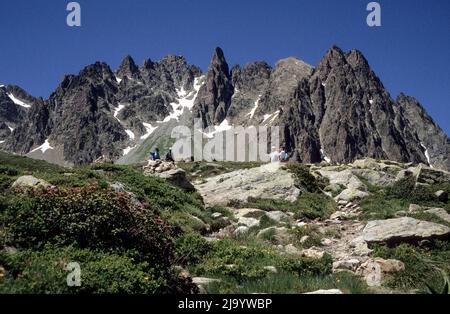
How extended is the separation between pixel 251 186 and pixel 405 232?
1240 cm

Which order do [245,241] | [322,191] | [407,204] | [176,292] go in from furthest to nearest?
[322,191]
[407,204]
[245,241]
[176,292]

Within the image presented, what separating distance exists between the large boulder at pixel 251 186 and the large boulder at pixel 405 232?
29.8 ft

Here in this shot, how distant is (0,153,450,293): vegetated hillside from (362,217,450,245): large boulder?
33mm

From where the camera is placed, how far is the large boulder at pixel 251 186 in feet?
85.1

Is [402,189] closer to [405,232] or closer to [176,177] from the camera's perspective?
[405,232]

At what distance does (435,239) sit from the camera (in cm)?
1558

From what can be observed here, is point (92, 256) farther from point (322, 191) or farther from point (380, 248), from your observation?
point (322, 191)

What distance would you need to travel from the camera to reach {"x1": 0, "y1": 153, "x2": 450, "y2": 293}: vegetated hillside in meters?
9.84

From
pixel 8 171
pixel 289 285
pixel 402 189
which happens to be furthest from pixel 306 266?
pixel 402 189

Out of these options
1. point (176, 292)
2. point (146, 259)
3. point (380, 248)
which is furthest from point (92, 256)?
point (380, 248)

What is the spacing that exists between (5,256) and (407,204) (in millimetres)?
18774

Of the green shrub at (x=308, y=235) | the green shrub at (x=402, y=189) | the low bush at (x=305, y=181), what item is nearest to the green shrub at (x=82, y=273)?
the green shrub at (x=308, y=235)

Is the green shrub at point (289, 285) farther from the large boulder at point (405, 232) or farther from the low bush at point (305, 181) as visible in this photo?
the low bush at point (305, 181)

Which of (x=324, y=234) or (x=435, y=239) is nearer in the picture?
(x=435, y=239)
